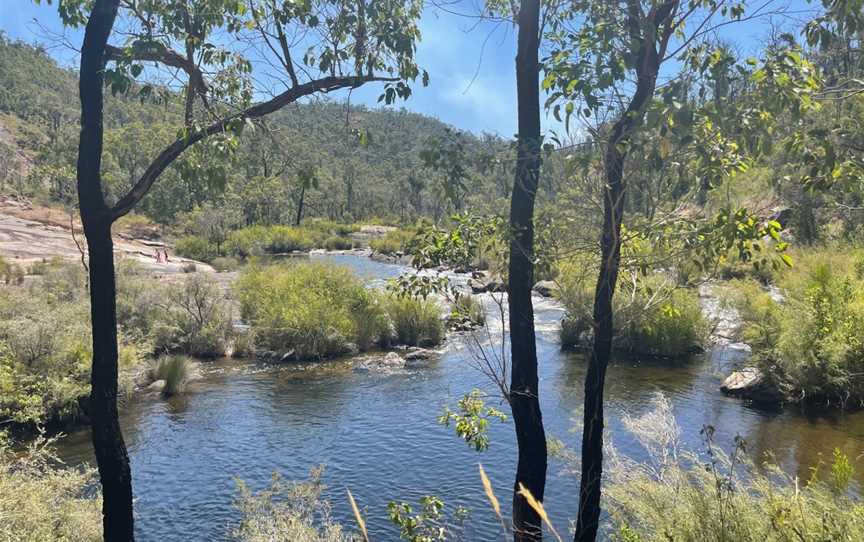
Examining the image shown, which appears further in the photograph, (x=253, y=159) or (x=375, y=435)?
(x=375, y=435)

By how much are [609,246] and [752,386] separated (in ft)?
38.8

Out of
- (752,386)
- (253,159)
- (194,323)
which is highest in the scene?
(253,159)

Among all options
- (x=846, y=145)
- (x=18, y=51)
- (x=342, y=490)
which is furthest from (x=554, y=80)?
(x=18, y=51)

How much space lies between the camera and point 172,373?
51.7 feet

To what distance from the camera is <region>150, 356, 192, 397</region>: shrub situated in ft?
51.3

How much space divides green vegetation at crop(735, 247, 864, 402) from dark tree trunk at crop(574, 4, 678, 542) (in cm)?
1073

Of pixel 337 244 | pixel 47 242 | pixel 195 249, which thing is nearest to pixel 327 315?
pixel 47 242

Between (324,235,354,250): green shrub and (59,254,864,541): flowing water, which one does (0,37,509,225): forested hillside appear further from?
(59,254,864,541): flowing water

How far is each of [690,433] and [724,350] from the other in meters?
7.34

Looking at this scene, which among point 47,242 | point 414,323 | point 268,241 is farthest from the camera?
point 268,241

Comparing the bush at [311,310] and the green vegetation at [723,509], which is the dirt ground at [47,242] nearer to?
the bush at [311,310]

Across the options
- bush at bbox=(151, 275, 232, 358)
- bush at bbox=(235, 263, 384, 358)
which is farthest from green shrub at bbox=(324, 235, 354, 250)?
bush at bbox=(151, 275, 232, 358)

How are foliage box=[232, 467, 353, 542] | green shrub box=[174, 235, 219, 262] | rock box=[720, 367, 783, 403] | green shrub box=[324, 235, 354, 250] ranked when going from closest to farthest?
foliage box=[232, 467, 353, 542]
rock box=[720, 367, 783, 403]
green shrub box=[174, 235, 219, 262]
green shrub box=[324, 235, 354, 250]

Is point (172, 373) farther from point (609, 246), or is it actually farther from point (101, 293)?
point (609, 246)
